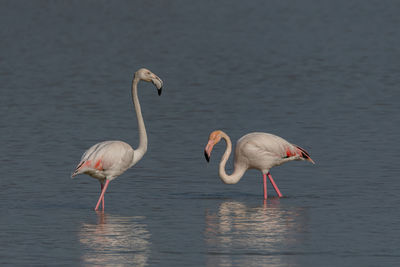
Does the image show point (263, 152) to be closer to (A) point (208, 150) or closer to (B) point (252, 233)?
(A) point (208, 150)

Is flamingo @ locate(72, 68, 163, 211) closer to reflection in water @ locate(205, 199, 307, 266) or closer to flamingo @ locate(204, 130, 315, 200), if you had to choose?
reflection in water @ locate(205, 199, 307, 266)

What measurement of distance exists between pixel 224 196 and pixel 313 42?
88.0 ft

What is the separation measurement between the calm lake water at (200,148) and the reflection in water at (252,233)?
0.02m

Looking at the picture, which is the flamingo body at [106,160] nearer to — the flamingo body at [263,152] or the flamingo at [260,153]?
the flamingo at [260,153]

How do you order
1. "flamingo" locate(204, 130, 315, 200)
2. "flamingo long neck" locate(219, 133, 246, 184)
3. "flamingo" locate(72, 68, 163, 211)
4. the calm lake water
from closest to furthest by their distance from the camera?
the calm lake water → "flamingo" locate(72, 68, 163, 211) → "flamingo long neck" locate(219, 133, 246, 184) → "flamingo" locate(204, 130, 315, 200)

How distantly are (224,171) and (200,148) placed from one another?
3571 mm

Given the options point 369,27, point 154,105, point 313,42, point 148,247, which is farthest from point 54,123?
point 369,27

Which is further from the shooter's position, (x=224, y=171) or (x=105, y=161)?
(x=224, y=171)

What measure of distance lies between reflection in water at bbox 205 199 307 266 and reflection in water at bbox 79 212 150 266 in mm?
711

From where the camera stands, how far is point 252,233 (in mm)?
11547

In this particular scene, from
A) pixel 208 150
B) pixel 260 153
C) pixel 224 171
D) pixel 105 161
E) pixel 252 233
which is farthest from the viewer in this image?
pixel 260 153

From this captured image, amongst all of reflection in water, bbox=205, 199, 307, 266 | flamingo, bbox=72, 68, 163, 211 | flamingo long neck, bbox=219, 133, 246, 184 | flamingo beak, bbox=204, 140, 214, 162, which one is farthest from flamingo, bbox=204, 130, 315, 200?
flamingo, bbox=72, 68, 163, 211

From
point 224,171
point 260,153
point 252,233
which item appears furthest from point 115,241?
point 260,153

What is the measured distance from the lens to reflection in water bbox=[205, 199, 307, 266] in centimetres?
1033
